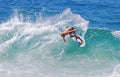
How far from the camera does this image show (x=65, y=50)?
20625mm

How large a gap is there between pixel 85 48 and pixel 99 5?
26.6ft

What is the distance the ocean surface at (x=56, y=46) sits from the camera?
1834cm

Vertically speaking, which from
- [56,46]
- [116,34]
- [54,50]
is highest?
[116,34]

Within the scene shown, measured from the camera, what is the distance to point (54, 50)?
67.1 ft

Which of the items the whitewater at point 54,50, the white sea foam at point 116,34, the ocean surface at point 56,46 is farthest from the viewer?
the white sea foam at point 116,34

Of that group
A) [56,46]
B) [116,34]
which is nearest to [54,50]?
[56,46]

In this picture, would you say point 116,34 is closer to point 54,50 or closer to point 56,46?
point 56,46

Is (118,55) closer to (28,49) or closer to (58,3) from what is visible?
(28,49)

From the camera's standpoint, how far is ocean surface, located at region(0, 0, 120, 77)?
18344 mm

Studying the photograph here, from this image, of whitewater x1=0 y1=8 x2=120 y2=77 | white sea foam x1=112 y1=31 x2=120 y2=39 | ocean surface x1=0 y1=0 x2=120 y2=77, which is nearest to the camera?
whitewater x1=0 y1=8 x2=120 y2=77

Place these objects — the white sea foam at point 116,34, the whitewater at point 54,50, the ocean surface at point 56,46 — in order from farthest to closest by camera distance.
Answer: the white sea foam at point 116,34
the ocean surface at point 56,46
the whitewater at point 54,50

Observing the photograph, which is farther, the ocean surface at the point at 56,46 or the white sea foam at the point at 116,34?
the white sea foam at the point at 116,34

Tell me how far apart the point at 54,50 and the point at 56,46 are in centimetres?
34

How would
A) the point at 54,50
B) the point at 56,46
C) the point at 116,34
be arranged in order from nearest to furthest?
the point at 54,50, the point at 56,46, the point at 116,34
